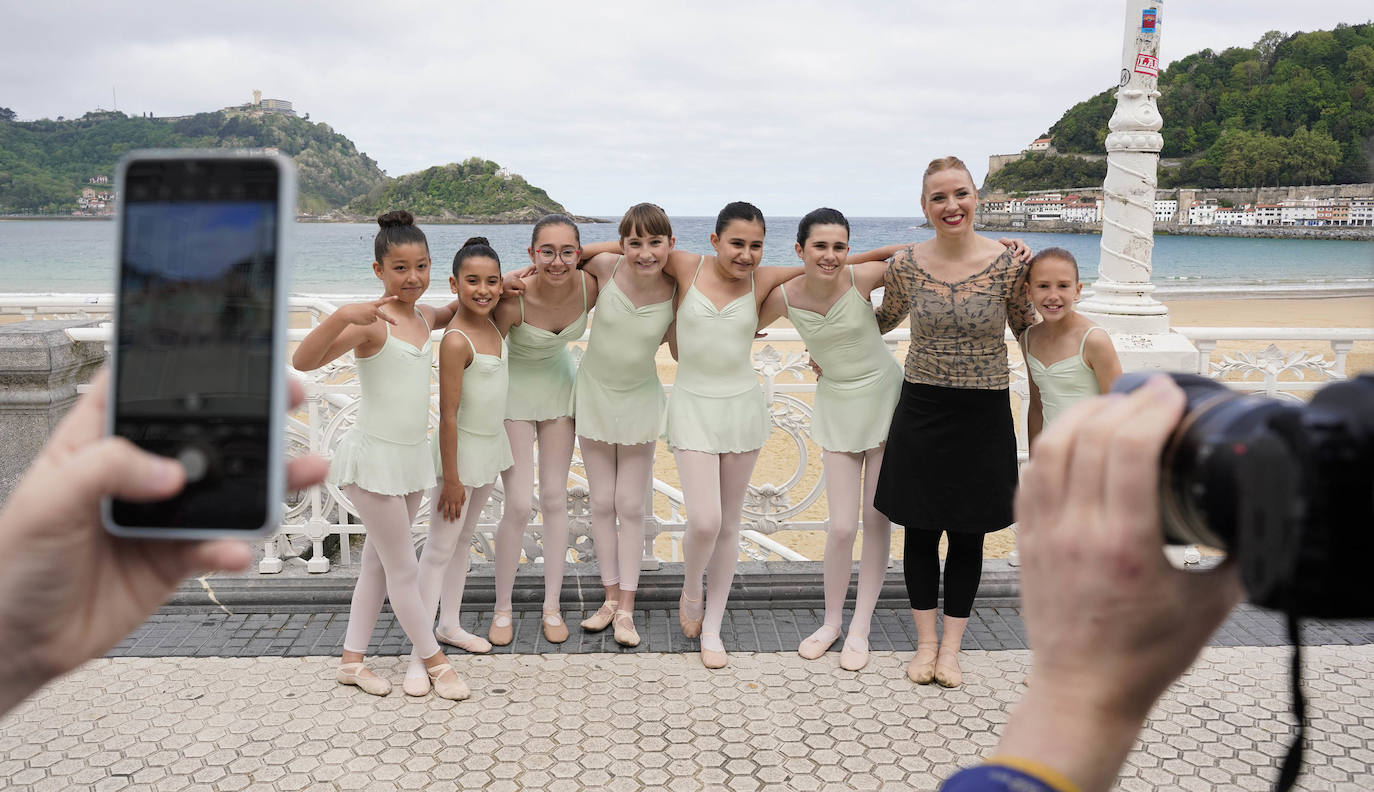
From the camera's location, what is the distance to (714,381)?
408 cm

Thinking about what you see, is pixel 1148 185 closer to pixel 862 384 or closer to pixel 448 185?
pixel 862 384

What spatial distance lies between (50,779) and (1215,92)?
173ft

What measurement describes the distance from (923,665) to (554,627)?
5.35ft

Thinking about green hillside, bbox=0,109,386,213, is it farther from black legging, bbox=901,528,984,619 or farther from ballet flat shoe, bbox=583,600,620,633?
black legging, bbox=901,528,984,619

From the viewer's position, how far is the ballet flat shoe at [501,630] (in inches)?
165

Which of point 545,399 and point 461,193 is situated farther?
point 461,193

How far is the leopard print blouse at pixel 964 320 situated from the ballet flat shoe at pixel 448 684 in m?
2.22

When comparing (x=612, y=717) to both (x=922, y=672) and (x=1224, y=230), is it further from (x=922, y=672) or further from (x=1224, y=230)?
(x=1224, y=230)

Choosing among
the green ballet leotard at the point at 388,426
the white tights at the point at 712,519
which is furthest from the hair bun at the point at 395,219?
the white tights at the point at 712,519

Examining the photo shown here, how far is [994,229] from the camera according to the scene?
181 ft

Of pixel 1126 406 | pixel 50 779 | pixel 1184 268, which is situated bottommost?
pixel 50 779

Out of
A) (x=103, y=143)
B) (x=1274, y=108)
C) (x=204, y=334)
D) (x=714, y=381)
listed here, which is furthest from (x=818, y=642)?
(x=1274, y=108)

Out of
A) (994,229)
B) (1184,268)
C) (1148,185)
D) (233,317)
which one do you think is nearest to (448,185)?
(994,229)

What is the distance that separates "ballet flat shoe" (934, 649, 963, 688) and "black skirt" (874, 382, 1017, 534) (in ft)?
1.86
